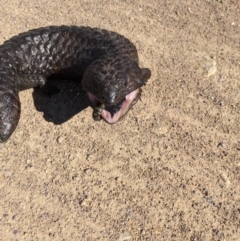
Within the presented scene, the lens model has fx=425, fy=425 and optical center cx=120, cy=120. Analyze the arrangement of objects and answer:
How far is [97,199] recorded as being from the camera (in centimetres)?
471

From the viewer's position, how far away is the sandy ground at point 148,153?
4.52m

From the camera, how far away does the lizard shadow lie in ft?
18.0

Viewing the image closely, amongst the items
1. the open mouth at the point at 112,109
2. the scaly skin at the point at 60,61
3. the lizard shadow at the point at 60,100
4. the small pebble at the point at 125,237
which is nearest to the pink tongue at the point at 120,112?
the open mouth at the point at 112,109

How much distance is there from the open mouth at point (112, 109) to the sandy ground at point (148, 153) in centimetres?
25

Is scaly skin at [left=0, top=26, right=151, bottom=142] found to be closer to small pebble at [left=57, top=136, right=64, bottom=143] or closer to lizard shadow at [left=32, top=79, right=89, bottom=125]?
lizard shadow at [left=32, top=79, right=89, bottom=125]

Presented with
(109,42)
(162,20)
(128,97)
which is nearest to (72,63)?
(109,42)

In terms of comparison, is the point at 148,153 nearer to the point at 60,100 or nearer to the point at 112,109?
the point at 112,109

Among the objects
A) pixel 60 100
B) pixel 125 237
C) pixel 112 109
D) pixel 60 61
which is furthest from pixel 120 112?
pixel 125 237

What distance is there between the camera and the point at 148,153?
501 cm

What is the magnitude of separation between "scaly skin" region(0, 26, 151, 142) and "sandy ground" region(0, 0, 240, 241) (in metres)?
0.23

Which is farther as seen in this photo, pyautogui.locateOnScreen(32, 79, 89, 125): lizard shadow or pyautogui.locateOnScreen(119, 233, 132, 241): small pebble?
pyautogui.locateOnScreen(32, 79, 89, 125): lizard shadow

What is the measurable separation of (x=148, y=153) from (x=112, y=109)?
677mm

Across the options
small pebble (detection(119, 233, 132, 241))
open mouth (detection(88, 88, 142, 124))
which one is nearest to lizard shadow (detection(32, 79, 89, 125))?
open mouth (detection(88, 88, 142, 124))

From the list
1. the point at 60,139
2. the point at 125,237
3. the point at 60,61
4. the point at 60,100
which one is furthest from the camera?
the point at 60,61
